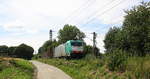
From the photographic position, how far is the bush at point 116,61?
61.7 ft

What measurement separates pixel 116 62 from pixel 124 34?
19757mm

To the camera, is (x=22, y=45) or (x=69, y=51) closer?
(x=69, y=51)

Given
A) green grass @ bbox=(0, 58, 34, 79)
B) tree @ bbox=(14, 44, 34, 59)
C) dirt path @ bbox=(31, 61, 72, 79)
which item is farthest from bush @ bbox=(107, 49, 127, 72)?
tree @ bbox=(14, 44, 34, 59)

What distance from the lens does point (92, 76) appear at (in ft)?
68.9

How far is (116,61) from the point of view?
1942cm

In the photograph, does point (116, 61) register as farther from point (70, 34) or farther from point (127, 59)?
point (70, 34)

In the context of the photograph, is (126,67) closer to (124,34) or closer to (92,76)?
(92,76)

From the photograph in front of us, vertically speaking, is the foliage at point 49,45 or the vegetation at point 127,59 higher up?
the foliage at point 49,45

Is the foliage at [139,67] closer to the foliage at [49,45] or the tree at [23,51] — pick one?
the foliage at [49,45]

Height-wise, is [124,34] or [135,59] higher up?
[124,34]

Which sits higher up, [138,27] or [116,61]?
[138,27]

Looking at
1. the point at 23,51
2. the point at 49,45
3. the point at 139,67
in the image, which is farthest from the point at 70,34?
the point at 139,67

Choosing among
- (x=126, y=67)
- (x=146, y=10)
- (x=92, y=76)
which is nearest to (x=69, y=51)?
(x=146, y=10)

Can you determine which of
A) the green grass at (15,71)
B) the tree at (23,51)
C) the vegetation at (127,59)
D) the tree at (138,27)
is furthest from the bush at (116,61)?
the tree at (23,51)
